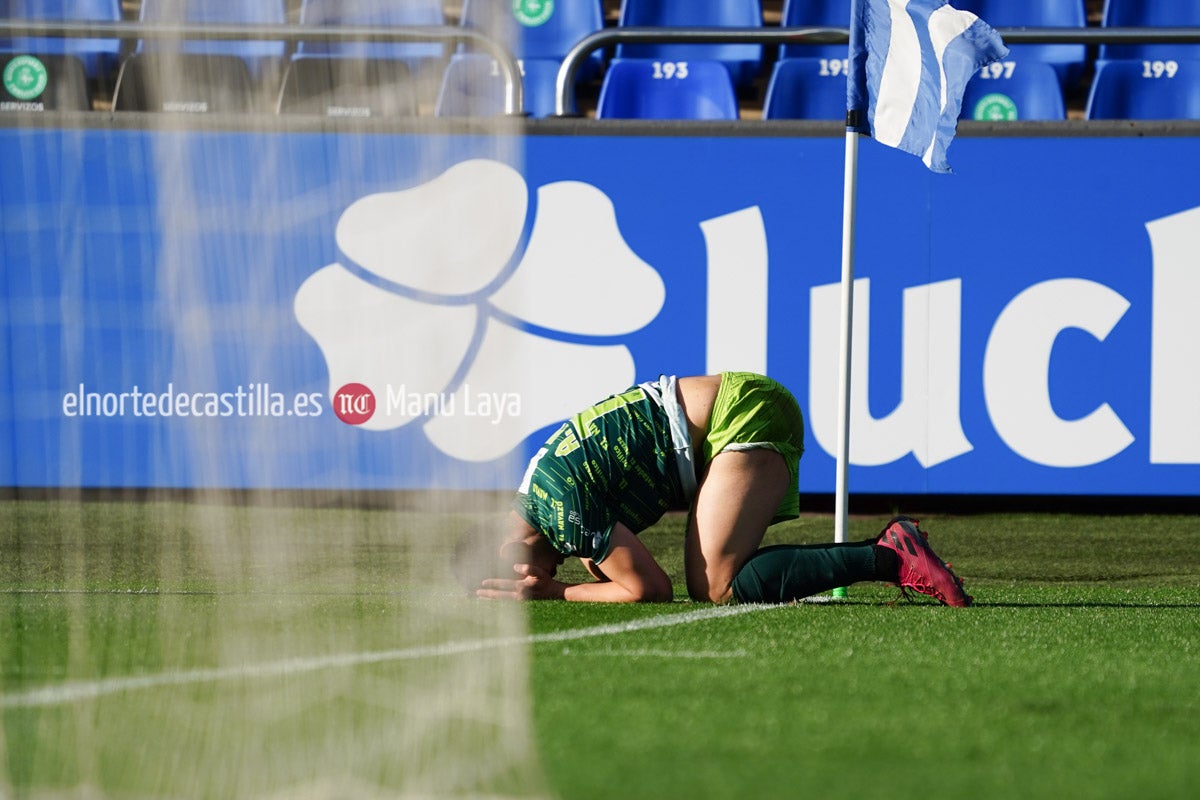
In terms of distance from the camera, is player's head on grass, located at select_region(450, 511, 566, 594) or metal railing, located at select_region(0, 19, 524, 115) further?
player's head on grass, located at select_region(450, 511, 566, 594)

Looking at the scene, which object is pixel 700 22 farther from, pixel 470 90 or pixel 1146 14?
pixel 470 90

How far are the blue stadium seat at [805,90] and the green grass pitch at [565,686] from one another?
4.34 metres

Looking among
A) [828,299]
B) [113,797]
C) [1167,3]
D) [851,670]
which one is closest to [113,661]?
[113,797]

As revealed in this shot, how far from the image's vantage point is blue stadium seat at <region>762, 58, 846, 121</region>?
9539 millimetres

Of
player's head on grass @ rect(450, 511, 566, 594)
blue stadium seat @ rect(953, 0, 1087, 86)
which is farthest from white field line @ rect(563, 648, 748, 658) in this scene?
blue stadium seat @ rect(953, 0, 1087, 86)

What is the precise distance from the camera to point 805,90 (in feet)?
31.5

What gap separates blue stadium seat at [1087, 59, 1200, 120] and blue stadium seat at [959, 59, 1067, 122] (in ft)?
0.79

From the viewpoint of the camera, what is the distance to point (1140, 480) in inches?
308

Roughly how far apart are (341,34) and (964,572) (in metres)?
4.19

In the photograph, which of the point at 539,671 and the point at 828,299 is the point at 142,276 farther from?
the point at 828,299

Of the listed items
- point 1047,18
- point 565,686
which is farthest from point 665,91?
point 565,686

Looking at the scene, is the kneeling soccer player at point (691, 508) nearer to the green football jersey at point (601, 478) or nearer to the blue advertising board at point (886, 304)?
the green football jersey at point (601, 478)

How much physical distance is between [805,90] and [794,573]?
16.7 ft

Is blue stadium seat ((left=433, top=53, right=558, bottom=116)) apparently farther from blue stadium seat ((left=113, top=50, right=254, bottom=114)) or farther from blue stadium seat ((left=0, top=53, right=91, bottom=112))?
blue stadium seat ((left=0, top=53, right=91, bottom=112))
